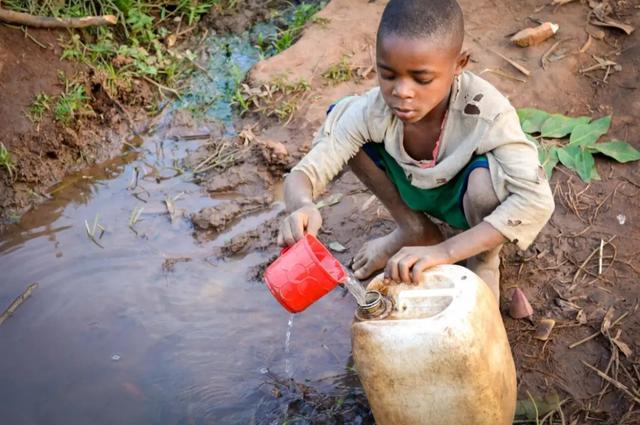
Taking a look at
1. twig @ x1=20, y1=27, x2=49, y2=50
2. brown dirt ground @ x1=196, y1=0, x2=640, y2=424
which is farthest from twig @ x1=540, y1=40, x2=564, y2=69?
twig @ x1=20, y1=27, x2=49, y2=50

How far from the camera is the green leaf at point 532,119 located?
11.4 ft

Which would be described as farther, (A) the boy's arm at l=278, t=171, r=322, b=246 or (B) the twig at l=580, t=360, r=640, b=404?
(B) the twig at l=580, t=360, r=640, b=404

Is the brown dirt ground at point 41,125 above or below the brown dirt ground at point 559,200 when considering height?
above

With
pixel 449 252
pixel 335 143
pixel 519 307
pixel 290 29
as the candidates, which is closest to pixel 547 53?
pixel 290 29

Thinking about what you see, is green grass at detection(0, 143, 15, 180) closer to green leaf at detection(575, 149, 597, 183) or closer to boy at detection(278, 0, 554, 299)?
boy at detection(278, 0, 554, 299)

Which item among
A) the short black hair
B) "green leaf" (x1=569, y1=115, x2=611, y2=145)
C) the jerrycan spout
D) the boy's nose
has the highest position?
the short black hair

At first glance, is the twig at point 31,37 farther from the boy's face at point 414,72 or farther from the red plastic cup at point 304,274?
the red plastic cup at point 304,274

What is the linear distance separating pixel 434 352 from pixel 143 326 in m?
1.47

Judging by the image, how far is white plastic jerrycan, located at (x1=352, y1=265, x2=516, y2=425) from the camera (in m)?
1.89

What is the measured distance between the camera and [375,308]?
196cm

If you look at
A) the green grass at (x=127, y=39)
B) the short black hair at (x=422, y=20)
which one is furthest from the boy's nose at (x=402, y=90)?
the green grass at (x=127, y=39)

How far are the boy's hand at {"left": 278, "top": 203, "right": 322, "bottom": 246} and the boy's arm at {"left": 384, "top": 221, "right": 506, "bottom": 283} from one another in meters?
0.27

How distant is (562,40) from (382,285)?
2443 mm

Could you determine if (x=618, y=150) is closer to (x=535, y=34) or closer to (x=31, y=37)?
(x=535, y=34)
